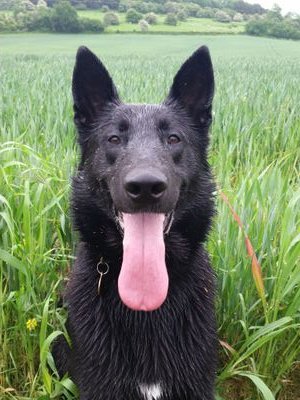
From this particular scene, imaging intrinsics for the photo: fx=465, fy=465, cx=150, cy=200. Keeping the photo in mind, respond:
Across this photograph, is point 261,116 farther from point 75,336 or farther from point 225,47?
point 225,47

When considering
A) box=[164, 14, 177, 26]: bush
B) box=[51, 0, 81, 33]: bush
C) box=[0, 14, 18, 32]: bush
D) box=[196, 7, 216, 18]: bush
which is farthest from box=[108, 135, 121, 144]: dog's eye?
box=[196, 7, 216, 18]: bush

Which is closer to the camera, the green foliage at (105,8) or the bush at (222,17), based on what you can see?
the green foliage at (105,8)

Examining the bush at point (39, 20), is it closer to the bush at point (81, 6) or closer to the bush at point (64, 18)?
the bush at point (64, 18)

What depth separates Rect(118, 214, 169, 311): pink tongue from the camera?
1.70m

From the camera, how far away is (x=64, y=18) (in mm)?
36469

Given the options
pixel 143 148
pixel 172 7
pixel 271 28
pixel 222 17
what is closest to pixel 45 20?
pixel 172 7

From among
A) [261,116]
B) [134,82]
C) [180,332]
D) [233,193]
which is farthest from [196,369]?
[134,82]

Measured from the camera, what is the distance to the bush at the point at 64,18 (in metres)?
35.5

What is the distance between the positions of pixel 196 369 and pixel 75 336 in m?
0.52

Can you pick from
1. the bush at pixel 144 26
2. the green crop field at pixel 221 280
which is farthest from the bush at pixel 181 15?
the green crop field at pixel 221 280

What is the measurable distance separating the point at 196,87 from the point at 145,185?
29.9 inches

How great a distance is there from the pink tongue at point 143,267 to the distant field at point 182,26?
129 feet

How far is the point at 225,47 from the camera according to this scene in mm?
30469

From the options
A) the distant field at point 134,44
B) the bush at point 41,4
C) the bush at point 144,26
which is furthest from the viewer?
the bush at point 144,26
